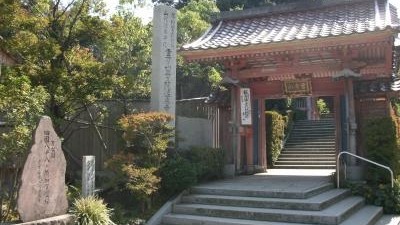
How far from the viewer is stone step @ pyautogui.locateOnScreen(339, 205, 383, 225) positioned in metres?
9.11

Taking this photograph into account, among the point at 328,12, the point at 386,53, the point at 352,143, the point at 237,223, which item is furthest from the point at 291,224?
the point at 328,12

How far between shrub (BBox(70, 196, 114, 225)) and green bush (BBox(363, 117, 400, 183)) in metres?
7.24

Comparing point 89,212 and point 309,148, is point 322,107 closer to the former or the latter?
point 309,148

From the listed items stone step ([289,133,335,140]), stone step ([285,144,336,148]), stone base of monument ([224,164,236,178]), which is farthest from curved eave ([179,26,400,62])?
stone step ([289,133,335,140])

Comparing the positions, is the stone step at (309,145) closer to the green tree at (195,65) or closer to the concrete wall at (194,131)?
the green tree at (195,65)

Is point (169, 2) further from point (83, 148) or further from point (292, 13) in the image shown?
point (83, 148)

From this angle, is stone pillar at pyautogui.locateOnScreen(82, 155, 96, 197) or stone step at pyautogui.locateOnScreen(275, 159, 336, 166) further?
stone step at pyautogui.locateOnScreen(275, 159, 336, 166)

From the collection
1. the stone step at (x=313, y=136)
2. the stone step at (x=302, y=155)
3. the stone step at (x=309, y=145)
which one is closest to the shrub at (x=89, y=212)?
the stone step at (x=302, y=155)

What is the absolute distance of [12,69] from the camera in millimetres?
10820

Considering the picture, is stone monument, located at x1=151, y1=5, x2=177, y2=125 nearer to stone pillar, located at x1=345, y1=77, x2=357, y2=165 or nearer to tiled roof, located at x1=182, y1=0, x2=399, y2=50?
tiled roof, located at x1=182, y1=0, x2=399, y2=50

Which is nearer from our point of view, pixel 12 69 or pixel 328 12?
pixel 12 69

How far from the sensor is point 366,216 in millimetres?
9766

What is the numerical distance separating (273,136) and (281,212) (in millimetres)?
10426

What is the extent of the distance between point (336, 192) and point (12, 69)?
8.64 meters
